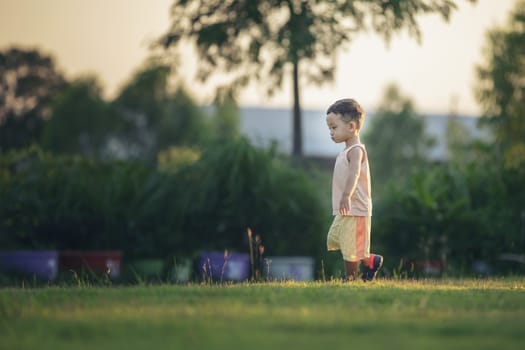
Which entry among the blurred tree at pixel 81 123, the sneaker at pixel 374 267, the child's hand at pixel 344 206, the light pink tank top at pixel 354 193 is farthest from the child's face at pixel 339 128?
the blurred tree at pixel 81 123

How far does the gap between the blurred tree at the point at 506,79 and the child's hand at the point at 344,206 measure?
29819mm

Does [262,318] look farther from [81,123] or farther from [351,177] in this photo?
[81,123]

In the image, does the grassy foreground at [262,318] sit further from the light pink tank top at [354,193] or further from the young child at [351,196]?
the light pink tank top at [354,193]

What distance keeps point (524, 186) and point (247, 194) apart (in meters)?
5.33

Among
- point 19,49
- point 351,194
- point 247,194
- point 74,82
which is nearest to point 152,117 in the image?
point 74,82

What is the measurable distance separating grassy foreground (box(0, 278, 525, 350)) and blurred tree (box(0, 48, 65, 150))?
172ft

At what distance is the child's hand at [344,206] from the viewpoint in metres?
8.27

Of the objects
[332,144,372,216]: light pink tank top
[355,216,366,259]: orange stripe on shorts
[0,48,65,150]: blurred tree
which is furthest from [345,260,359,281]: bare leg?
[0,48,65,150]: blurred tree

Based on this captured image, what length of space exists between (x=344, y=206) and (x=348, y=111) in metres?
0.91

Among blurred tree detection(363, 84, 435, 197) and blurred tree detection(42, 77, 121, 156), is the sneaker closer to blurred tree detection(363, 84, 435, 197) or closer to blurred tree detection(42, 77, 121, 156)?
blurred tree detection(363, 84, 435, 197)

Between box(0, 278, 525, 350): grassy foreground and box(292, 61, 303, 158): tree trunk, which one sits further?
box(292, 61, 303, 158): tree trunk

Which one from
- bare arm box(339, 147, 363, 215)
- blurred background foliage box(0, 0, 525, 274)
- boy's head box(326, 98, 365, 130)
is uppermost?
boy's head box(326, 98, 365, 130)

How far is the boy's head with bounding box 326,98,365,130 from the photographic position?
8562 mm

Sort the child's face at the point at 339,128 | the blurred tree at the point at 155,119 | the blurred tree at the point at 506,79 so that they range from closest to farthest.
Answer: the child's face at the point at 339,128, the blurred tree at the point at 506,79, the blurred tree at the point at 155,119
